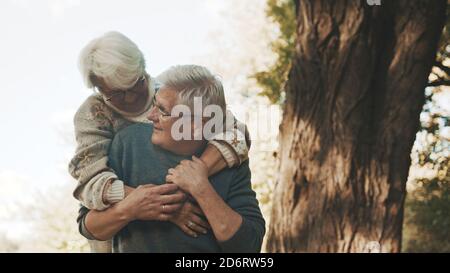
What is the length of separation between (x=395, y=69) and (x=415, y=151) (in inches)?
58.3

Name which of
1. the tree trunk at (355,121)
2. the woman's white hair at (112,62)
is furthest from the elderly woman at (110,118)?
the tree trunk at (355,121)

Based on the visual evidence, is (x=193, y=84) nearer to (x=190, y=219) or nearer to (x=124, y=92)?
(x=124, y=92)

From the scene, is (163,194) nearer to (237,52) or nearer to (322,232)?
(322,232)

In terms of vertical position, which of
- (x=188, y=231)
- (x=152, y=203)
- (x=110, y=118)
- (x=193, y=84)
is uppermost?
(x=193, y=84)

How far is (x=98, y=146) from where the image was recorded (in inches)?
77.9

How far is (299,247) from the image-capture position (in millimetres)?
2611

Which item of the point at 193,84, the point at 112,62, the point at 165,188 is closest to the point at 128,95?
the point at 112,62

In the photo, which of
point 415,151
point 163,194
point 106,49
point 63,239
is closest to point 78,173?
point 163,194

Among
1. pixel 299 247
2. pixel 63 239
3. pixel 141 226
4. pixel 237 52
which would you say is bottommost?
pixel 63 239

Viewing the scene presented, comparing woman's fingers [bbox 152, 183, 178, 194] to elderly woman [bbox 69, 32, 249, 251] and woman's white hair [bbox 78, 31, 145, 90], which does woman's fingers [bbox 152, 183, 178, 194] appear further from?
woman's white hair [bbox 78, 31, 145, 90]

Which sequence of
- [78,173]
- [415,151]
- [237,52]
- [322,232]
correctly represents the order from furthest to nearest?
[237,52] < [415,151] < [322,232] < [78,173]

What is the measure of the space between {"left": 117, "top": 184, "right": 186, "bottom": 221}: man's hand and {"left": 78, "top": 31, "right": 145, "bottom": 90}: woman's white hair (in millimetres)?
355

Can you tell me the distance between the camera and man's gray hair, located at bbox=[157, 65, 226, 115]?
79.2 inches

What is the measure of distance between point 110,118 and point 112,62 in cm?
18
